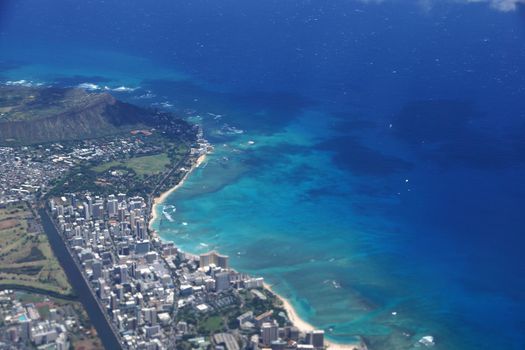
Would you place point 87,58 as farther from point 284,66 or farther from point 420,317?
point 420,317

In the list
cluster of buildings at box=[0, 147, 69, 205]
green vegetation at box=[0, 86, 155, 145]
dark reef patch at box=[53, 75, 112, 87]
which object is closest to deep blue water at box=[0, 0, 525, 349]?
dark reef patch at box=[53, 75, 112, 87]

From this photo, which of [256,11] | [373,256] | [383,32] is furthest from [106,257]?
[256,11]

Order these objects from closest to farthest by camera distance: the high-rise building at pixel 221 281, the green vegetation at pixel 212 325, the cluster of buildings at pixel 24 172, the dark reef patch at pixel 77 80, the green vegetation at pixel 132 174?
the green vegetation at pixel 212 325, the high-rise building at pixel 221 281, the cluster of buildings at pixel 24 172, the green vegetation at pixel 132 174, the dark reef patch at pixel 77 80

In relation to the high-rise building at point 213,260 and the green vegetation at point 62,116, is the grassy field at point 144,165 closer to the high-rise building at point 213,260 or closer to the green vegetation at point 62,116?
the green vegetation at point 62,116

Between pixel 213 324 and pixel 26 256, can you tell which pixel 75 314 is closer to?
pixel 213 324

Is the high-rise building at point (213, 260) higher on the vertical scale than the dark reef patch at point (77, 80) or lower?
lower

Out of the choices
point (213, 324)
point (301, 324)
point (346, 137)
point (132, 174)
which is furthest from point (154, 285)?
point (346, 137)

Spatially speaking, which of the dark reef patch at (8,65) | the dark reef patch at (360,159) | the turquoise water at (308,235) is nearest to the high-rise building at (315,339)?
the turquoise water at (308,235)
